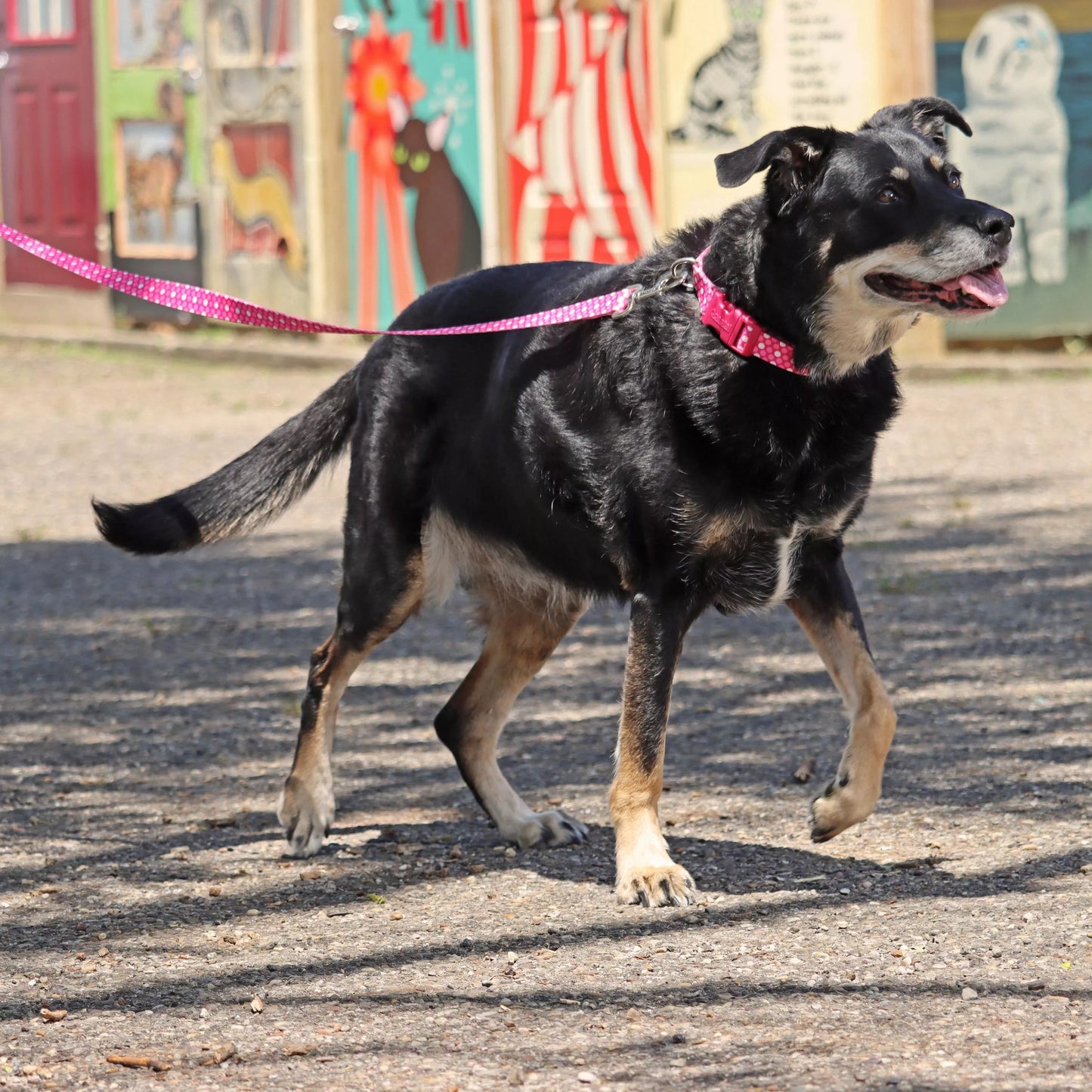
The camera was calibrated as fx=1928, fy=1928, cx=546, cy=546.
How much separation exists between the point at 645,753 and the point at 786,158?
1419 mm

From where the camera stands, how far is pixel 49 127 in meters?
18.2

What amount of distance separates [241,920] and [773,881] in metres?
1.28

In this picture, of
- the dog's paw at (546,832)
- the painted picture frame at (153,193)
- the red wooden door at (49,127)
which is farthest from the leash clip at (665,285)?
the red wooden door at (49,127)

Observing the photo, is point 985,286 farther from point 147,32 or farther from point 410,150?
point 147,32

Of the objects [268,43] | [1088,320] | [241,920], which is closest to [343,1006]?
[241,920]

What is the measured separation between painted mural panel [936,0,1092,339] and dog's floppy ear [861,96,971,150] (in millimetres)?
8795

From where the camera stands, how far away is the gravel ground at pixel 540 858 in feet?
12.1

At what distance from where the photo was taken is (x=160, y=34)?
55.4 ft

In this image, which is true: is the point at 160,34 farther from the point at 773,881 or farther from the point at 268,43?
the point at 773,881

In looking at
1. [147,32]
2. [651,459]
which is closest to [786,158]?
[651,459]

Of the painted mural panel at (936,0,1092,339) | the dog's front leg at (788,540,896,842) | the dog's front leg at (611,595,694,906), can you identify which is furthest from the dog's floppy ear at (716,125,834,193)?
the painted mural panel at (936,0,1092,339)

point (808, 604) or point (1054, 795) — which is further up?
point (808, 604)

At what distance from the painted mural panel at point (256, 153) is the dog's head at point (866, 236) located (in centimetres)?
1199

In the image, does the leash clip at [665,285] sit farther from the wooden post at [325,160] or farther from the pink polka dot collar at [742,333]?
the wooden post at [325,160]
